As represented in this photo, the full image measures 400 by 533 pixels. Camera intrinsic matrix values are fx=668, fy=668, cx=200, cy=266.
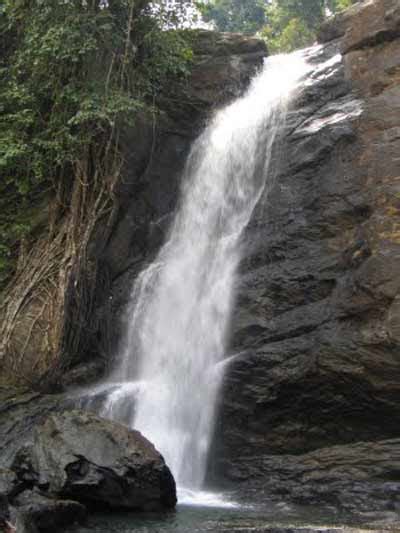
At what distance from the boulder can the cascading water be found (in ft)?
4.58

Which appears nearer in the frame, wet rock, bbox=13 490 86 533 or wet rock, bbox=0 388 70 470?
wet rock, bbox=13 490 86 533

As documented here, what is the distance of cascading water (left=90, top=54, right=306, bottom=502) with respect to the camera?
8.60 metres

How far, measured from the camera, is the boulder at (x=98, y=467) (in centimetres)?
657

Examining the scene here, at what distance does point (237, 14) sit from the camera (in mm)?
30016

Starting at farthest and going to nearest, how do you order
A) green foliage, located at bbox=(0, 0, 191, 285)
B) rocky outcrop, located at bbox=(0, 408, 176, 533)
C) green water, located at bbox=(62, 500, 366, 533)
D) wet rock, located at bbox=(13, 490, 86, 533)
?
green foliage, located at bbox=(0, 0, 191, 285) → rocky outcrop, located at bbox=(0, 408, 176, 533) → green water, located at bbox=(62, 500, 366, 533) → wet rock, located at bbox=(13, 490, 86, 533)

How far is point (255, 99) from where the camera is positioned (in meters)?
13.0

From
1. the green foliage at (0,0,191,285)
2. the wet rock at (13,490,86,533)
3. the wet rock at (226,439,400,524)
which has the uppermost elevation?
the green foliage at (0,0,191,285)

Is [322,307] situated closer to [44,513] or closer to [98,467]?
[98,467]

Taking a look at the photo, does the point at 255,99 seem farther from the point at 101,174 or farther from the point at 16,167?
the point at 16,167

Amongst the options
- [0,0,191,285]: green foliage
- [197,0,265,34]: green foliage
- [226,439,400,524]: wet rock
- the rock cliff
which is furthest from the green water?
[197,0,265,34]: green foliage

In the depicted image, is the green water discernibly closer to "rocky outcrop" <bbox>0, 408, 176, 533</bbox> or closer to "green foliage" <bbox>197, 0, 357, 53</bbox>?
"rocky outcrop" <bbox>0, 408, 176, 533</bbox>

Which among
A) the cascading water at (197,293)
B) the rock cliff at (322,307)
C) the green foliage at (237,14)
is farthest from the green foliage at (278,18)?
the rock cliff at (322,307)

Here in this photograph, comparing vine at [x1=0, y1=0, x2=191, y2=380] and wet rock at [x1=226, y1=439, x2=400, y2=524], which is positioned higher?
vine at [x1=0, y1=0, x2=191, y2=380]

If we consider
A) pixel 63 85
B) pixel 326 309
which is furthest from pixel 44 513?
pixel 63 85
